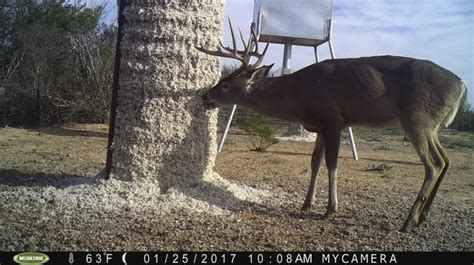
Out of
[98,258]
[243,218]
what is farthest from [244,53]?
[98,258]

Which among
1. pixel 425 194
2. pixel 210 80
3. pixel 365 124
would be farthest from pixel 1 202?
pixel 425 194

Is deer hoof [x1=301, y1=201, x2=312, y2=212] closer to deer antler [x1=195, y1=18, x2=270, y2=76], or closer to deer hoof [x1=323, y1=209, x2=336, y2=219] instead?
deer hoof [x1=323, y1=209, x2=336, y2=219]

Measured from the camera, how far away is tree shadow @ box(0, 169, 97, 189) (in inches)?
286

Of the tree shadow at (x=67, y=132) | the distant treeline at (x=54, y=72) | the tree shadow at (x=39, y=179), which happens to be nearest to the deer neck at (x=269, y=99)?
the tree shadow at (x=39, y=179)

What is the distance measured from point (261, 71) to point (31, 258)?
4586 millimetres

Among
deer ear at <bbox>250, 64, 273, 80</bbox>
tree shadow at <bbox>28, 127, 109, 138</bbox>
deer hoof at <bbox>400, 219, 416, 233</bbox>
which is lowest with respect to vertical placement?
tree shadow at <bbox>28, 127, 109, 138</bbox>

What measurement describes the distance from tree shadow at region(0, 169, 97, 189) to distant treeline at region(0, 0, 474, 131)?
12252mm

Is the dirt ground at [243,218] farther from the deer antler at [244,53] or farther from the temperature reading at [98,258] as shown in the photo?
the deer antler at [244,53]

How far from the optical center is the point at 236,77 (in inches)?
296

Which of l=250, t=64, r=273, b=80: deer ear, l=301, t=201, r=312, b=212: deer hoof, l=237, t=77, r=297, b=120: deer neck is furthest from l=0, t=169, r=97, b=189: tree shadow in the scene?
l=301, t=201, r=312, b=212: deer hoof

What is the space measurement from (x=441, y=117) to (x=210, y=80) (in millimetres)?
3565

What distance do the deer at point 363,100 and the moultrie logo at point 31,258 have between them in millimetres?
3499

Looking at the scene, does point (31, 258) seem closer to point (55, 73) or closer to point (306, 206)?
point (306, 206)

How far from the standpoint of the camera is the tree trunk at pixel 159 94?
21.8ft
